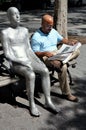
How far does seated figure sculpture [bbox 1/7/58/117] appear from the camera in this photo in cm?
542

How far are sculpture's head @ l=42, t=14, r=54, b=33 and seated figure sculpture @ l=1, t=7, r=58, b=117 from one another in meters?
0.37

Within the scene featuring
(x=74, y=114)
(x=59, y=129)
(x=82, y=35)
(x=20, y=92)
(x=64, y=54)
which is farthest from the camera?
(x=82, y=35)

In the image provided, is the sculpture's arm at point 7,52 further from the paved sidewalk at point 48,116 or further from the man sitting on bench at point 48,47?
the paved sidewalk at point 48,116

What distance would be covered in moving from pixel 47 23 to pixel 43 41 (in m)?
0.39

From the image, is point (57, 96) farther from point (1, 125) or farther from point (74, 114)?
point (1, 125)

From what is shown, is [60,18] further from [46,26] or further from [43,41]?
[46,26]

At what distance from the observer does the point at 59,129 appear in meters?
5.02

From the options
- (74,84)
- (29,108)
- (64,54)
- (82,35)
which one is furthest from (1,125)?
(82,35)

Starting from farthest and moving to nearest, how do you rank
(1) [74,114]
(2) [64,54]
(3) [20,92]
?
(3) [20,92] < (2) [64,54] < (1) [74,114]

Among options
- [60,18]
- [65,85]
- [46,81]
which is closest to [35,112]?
[46,81]

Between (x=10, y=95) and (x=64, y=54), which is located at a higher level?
(x=64, y=54)

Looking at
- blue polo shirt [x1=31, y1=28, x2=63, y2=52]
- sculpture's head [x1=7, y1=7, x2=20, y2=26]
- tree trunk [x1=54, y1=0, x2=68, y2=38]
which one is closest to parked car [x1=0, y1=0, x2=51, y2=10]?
tree trunk [x1=54, y1=0, x2=68, y2=38]

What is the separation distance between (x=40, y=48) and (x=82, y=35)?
6.74 meters

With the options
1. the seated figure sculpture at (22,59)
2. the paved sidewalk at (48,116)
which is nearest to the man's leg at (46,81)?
the seated figure sculpture at (22,59)
